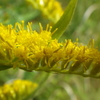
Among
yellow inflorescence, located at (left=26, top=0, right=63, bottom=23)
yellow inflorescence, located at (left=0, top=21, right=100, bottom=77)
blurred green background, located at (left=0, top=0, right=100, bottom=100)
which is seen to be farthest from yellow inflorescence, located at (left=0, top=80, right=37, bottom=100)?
yellow inflorescence, located at (left=26, top=0, right=63, bottom=23)

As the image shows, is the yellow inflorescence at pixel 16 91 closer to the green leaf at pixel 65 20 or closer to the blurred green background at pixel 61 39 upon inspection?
the blurred green background at pixel 61 39

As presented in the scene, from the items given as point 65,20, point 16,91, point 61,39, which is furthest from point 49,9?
point 65,20

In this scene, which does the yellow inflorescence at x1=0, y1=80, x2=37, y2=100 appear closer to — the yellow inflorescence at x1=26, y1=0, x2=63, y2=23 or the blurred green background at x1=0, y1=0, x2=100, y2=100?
the blurred green background at x1=0, y1=0, x2=100, y2=100

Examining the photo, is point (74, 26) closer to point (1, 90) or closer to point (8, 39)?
point (1, 90)

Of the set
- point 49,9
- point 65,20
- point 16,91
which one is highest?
point 65,20

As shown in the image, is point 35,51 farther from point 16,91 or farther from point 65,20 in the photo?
point 16,91

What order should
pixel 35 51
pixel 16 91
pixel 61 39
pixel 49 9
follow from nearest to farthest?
pixel 35 51 < pixel 16 91 < pixel 49 9 < pixel 61 39

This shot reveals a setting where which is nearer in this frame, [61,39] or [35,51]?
[35,51]
